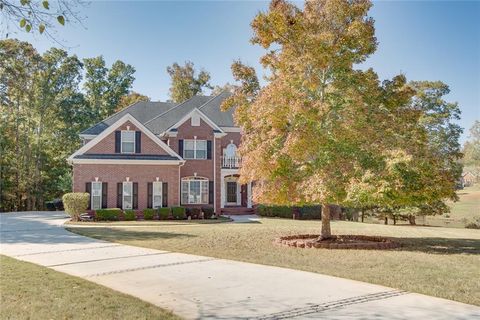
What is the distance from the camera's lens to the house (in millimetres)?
27703

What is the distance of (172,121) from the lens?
33969mm

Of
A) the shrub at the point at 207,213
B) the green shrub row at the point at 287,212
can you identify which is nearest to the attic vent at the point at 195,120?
the shrub at the point at 207,213

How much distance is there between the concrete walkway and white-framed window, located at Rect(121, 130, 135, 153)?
16084 mm

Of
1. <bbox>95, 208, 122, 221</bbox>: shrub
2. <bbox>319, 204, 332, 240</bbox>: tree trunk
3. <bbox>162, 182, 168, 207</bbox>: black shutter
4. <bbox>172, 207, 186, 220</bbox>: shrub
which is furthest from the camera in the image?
<bbox>162, 182, 168, 207</bbox>: black shutter

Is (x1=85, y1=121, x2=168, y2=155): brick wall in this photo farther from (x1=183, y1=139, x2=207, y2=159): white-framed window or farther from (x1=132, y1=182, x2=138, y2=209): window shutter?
(x1=183, y1=139, x2=207, y2=159): white-framed window

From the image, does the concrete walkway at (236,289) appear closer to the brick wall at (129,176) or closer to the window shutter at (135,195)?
the brick wall at (129,176)

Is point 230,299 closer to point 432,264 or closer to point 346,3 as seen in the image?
point 432,264

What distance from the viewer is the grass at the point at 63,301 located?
6375 millimetres

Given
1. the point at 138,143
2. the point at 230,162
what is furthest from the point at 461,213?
the point at 138,143

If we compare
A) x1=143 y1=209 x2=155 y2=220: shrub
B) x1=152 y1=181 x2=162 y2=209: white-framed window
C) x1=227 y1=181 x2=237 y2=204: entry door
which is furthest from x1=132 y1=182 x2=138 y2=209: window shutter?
x1=227 y1=181 x2=237 y2=204: entry door

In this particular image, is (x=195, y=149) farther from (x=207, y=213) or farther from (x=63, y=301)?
(x=63, y=301)

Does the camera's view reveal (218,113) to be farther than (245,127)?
Yes

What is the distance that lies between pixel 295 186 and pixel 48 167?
32.8m

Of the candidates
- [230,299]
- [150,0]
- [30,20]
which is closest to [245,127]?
[150,0]
